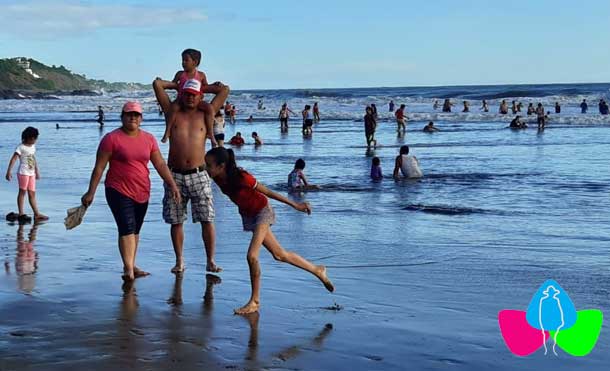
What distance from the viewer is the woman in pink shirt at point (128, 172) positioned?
25.7 ft

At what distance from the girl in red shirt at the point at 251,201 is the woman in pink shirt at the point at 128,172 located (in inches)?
41.3

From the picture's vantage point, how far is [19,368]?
207 inches

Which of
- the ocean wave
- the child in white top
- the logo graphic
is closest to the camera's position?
the logo graphic

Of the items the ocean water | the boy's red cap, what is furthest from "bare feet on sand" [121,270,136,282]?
the boy's red cap

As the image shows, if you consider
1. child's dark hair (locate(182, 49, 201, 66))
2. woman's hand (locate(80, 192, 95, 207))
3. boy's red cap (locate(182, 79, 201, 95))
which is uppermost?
child's dark hair (locate(182, 49, 201, 66))

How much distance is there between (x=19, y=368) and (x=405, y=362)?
2.18 metres

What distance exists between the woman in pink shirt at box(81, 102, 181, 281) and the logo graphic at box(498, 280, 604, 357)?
132 inches

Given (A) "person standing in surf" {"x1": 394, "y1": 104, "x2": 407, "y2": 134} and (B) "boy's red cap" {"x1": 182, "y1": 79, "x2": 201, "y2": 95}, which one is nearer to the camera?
(B) "boy's red cap" {"x1": 182, "y1": 79, "x2": 201, "y2": 95}

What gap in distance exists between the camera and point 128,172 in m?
7.93

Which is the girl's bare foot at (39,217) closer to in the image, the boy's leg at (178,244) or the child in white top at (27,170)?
the child in white top at (27,170)

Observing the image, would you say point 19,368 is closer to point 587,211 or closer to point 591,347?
point 591,347

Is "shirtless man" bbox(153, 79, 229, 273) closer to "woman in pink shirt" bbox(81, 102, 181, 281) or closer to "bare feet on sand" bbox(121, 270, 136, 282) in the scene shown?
"woman in pink shirt" bbox(81, 102, 181, 281)

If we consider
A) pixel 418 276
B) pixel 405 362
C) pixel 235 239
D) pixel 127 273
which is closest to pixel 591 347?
pixel 405 362

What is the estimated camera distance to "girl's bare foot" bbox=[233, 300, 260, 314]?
6.76 meters
